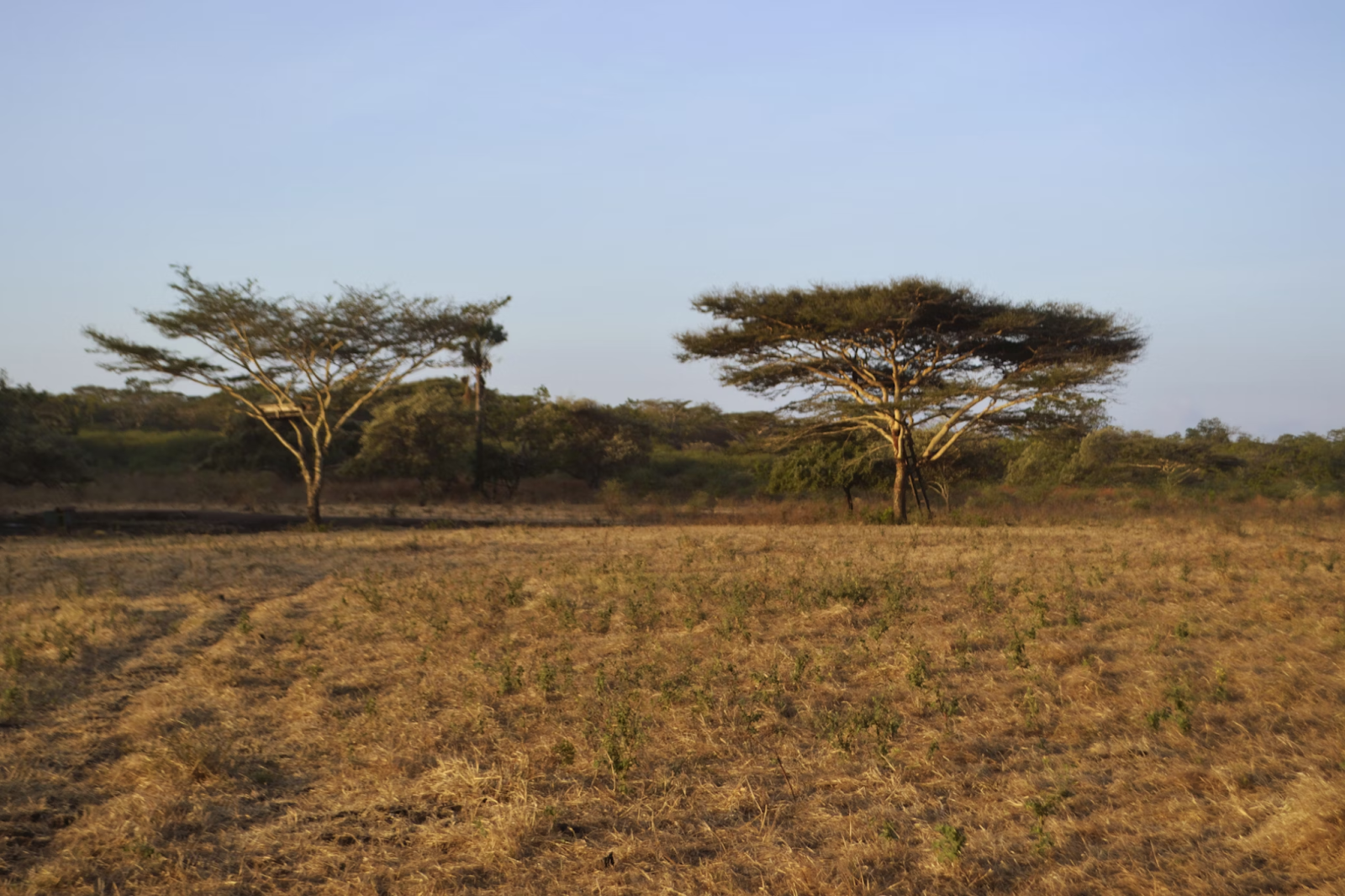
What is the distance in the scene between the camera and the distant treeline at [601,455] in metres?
23.8

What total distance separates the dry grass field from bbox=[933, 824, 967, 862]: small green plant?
0.5 inches

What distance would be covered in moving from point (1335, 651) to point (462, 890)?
667 cm

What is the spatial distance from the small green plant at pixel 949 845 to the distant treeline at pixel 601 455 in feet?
56.9

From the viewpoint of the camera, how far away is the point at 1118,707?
5.66 metres

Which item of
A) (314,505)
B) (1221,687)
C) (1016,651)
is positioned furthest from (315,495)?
(1221,687)

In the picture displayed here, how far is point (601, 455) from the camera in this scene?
3528 centimetres

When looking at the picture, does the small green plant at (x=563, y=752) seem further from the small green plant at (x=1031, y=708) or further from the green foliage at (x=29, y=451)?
the green foliage at (x=29, y=451)

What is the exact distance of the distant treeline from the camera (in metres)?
23.8

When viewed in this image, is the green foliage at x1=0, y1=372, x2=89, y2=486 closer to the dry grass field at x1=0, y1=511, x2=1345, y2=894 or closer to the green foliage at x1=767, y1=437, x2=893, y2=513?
the dry grass field at x1=0, y1=511, x2=1345, y2=894

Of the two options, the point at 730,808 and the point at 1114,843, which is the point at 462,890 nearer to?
the point at 730,808

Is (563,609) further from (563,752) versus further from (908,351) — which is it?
(908,351)

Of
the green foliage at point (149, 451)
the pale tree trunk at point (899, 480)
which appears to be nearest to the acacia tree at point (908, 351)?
the pale tree trunk at point (899, 480)

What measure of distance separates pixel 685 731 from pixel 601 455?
3006cm

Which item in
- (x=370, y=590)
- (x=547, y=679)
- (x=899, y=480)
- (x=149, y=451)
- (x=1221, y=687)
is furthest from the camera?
(x=149, y=451)
